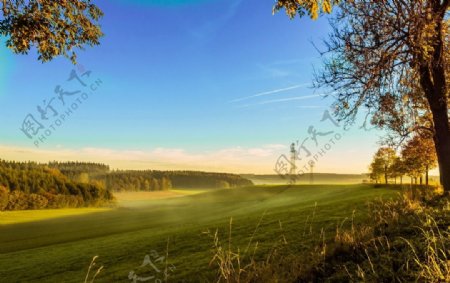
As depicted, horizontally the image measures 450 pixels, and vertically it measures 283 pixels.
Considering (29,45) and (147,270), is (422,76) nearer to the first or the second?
(147,270)

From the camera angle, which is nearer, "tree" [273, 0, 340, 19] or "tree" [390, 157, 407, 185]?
"tree" [273, 0, 340, 19]

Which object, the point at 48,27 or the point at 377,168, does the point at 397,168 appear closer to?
the point at 377,168

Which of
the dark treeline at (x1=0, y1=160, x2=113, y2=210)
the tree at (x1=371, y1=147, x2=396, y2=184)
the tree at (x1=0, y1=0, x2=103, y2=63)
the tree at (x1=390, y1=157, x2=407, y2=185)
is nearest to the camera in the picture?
the tree at (x1=0, y1=0, x2=103, y2=63)

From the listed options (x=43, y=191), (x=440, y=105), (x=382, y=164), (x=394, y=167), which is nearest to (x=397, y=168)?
(x=394, y=167)

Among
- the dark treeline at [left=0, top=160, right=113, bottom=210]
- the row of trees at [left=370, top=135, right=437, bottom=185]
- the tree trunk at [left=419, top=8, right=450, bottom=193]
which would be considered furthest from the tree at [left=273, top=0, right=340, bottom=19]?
the dark treeline at [left=0, top=160, right=113, bottom=210]

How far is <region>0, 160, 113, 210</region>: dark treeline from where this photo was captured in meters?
128

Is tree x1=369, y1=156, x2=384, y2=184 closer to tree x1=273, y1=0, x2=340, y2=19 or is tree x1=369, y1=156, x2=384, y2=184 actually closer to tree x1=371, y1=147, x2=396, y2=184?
tree x1=371, y1=147, x2=396, y2=184

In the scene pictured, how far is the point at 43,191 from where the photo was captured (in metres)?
138

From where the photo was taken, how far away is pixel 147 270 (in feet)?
43.8

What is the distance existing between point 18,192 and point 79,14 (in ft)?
442

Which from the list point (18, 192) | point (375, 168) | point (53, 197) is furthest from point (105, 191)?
point (375, 168)

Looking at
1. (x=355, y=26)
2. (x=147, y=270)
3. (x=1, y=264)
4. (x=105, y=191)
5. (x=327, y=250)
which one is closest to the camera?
(x=327, y=250)

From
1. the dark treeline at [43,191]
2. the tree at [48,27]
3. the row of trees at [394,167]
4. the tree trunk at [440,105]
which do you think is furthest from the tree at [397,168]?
the dark treeline at [43,191]

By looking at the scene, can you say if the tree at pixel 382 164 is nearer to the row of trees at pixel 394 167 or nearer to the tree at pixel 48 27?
the row of trees at pixel 394 167
